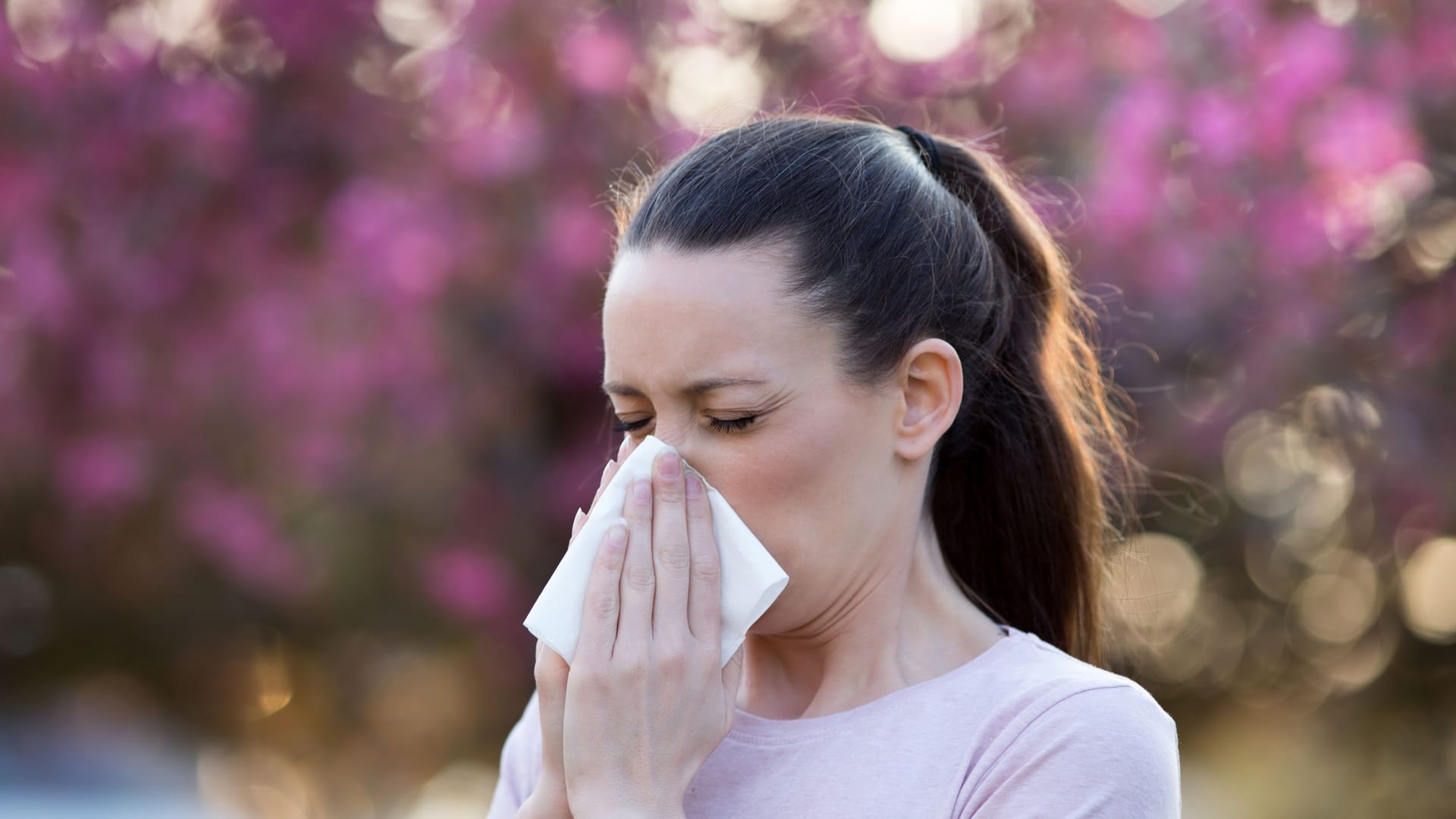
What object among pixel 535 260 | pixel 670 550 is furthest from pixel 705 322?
pixel 535 260

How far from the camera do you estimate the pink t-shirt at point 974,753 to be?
193 cm

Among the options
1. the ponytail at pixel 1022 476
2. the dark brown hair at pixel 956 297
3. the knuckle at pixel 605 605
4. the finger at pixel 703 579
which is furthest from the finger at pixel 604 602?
the ponytail at pixel 1022 476

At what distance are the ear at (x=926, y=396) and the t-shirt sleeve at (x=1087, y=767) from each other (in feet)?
1.57

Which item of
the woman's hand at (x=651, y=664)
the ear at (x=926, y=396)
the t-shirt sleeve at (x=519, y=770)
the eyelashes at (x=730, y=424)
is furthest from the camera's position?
the t-shirt sleeve at (x=519, y=770)

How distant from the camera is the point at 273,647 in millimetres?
5094

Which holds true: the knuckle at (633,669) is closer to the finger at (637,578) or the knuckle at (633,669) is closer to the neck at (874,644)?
the finger at (637,578)

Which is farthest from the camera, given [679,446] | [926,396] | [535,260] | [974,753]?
[535,260]

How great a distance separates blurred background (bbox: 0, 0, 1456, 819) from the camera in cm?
410

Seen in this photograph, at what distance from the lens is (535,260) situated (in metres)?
4.18

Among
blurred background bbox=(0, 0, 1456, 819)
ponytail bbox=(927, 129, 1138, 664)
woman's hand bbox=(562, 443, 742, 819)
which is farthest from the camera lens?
blurred background bbox=(0, 0, 1456, 819)

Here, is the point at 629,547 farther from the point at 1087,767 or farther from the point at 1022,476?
the point at 1022,476

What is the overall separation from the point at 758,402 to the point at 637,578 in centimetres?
32

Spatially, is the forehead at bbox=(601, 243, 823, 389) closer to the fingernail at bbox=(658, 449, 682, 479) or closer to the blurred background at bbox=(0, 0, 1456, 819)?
the fingernail at bbox=(658, 449, 682, 479)

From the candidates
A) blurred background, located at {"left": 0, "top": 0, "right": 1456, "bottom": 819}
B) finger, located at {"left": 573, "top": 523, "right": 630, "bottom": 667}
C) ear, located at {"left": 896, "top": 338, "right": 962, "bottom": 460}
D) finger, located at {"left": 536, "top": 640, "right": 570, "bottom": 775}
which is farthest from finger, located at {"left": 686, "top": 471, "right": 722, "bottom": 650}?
blurred background, located at {"left": 0, "top": 0, "right": 1456, "bottom": 819}
